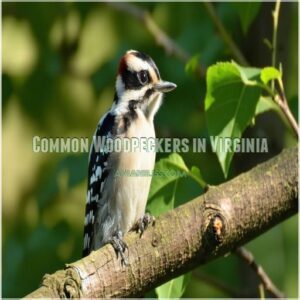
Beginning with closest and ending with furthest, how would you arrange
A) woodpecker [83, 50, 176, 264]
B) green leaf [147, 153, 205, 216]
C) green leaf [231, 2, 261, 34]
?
green leaf [147, 153, 205, 216] < green leaf [231, 2, 261, 34] < woodpecker [83, 50, 176, 264]

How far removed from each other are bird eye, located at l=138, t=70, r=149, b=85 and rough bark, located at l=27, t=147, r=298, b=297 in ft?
4.28

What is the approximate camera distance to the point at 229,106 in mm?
2834

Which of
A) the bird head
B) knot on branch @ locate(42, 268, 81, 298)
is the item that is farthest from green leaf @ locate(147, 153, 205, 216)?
the bird head

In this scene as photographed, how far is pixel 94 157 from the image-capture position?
391 cm

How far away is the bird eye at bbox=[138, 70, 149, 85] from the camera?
13.2 ft

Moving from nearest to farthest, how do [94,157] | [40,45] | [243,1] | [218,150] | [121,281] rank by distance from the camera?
[121,281] < [218,150] < [243,1] < [94,157] < [40,45]

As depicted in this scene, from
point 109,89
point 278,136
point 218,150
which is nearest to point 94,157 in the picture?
point 109,89

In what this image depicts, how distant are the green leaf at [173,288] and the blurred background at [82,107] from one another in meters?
0.82

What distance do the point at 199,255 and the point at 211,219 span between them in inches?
5.1

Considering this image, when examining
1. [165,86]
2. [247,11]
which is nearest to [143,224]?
[247,11]

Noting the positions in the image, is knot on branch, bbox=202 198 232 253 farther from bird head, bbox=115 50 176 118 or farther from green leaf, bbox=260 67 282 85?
bird head, bbox=115 50 176 118

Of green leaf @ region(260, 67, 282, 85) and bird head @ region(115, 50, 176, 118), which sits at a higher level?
bird head @ region(115, 50, 176, 118)

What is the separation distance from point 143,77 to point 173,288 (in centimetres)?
150

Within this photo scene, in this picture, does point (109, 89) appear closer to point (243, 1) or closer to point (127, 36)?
point (127, 36)
